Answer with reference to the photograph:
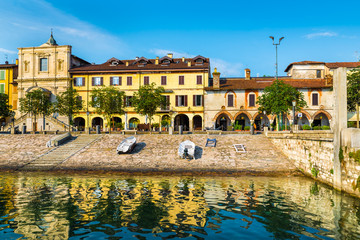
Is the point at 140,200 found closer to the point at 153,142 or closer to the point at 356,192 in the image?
the point at 356,192

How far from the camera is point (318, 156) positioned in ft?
62.0

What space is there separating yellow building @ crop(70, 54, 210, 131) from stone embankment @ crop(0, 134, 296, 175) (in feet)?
47.7

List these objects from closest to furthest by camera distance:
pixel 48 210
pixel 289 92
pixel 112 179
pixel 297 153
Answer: pixel 48 210 → pixel 112 179 → pixel 297 153 → pixel 289 92

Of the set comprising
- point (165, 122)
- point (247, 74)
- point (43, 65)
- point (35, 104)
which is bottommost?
point (165, 122)

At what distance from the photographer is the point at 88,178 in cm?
2070

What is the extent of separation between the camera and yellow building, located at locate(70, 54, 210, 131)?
44.9m

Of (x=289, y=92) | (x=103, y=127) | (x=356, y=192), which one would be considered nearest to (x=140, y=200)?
(x=356, y=192)

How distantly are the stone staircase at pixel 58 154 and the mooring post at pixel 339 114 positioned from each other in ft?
67.1

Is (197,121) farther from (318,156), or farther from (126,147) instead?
(318,156)

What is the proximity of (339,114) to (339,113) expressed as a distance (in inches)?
2.3

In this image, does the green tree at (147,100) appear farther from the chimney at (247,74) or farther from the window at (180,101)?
the chimney at (247,74)

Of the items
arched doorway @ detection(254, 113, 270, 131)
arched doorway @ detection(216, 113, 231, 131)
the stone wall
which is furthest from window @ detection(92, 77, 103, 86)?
the stone wall

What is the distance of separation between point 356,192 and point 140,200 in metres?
10.5

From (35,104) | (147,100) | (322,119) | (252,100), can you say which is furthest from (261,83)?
(35,104)
